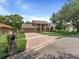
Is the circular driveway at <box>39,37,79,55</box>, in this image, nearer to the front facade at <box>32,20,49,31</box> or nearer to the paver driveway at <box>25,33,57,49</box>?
the paver driveway at <box>25,33,57,49</box>

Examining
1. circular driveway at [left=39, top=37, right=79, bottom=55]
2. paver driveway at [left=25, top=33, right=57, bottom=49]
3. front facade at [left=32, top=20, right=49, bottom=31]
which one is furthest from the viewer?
front facade at [left=32, top=20, right=49, bottom=31]

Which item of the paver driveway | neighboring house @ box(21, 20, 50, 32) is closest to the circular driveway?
the paver driveway

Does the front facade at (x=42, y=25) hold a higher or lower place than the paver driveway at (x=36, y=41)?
higher

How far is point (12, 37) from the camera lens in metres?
12.1

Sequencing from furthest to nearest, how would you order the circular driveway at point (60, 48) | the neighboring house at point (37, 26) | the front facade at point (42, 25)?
the front facade at point (42, 25) < the neighboring house at point (37, 26) < the circular driveway at point (60, 48)

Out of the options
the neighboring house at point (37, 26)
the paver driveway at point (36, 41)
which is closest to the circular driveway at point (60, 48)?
the paver driveway at point (36, 41)

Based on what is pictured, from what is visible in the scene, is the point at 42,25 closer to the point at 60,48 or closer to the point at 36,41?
the point at 36,41

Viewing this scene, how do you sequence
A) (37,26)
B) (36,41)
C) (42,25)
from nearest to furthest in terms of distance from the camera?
(36,41), (37,26), (42,25)

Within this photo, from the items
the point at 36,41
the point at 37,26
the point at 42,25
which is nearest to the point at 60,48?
the point at 36,41

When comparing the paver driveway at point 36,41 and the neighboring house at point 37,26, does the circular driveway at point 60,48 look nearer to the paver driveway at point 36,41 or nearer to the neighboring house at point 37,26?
the paver driveway at point 36,41

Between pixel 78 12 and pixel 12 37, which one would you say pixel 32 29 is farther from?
pixel 12 37

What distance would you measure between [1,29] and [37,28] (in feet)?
145

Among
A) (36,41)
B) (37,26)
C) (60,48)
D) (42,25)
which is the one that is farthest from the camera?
(42,25)

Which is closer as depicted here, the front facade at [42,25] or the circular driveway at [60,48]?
the circular driveway at [60,48]
